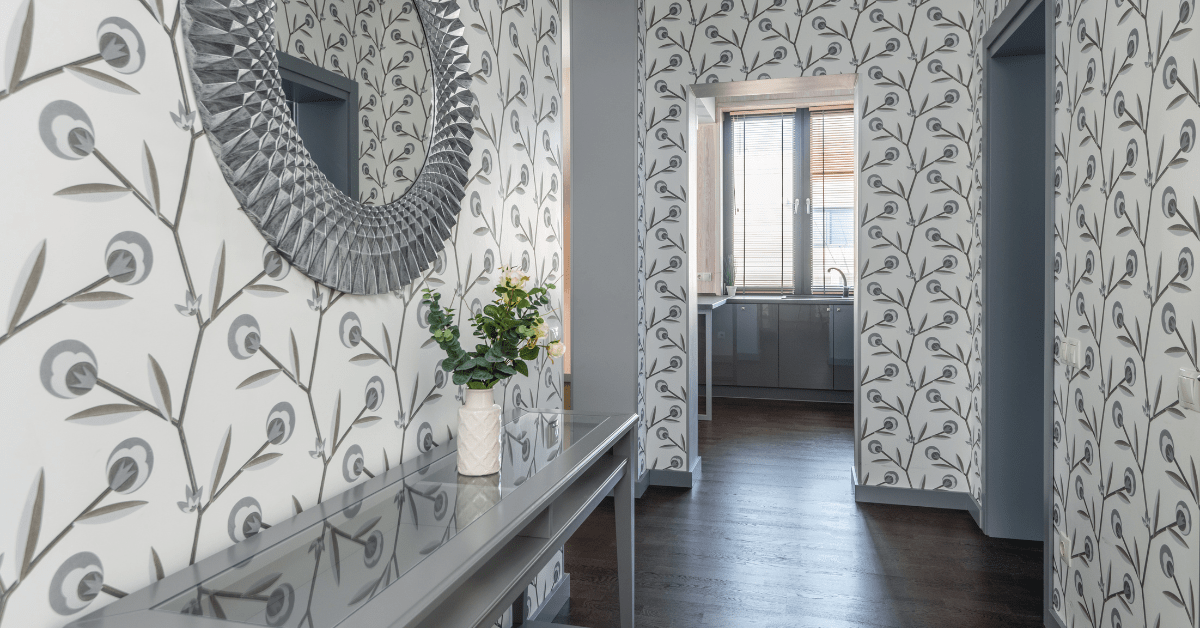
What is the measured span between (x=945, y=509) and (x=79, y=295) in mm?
3779

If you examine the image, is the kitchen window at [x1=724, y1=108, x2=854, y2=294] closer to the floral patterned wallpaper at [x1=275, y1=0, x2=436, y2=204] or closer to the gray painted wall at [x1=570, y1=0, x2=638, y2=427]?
the gray painted wall at [x1=570, y1=0, x2=638, y2=427]

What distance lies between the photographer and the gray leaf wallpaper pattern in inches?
30.7

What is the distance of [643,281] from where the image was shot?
12.8ft

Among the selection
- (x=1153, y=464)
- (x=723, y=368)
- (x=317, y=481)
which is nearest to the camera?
(x=317, y=481)

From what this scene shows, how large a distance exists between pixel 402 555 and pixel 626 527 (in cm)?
110

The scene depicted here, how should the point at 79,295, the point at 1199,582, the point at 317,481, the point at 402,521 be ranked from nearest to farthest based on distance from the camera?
the point at 79,295, the point at 402,521, the point at 317,481, the point at 1199,582

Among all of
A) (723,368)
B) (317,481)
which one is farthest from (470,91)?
(723,368)

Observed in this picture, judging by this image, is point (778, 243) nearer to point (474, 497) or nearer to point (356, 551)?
point (474, 497)

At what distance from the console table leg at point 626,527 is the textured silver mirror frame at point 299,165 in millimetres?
773

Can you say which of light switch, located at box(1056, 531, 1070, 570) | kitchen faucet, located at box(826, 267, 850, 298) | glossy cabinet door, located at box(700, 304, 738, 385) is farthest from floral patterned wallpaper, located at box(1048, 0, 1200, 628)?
kitchen faucet, located at box(826, 267, 850, 298)

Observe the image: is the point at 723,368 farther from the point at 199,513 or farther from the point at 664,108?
the point at 199,513

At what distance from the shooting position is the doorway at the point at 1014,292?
3074mm

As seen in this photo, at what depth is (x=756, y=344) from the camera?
6.34 meters

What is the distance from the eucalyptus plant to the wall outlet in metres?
1.60
